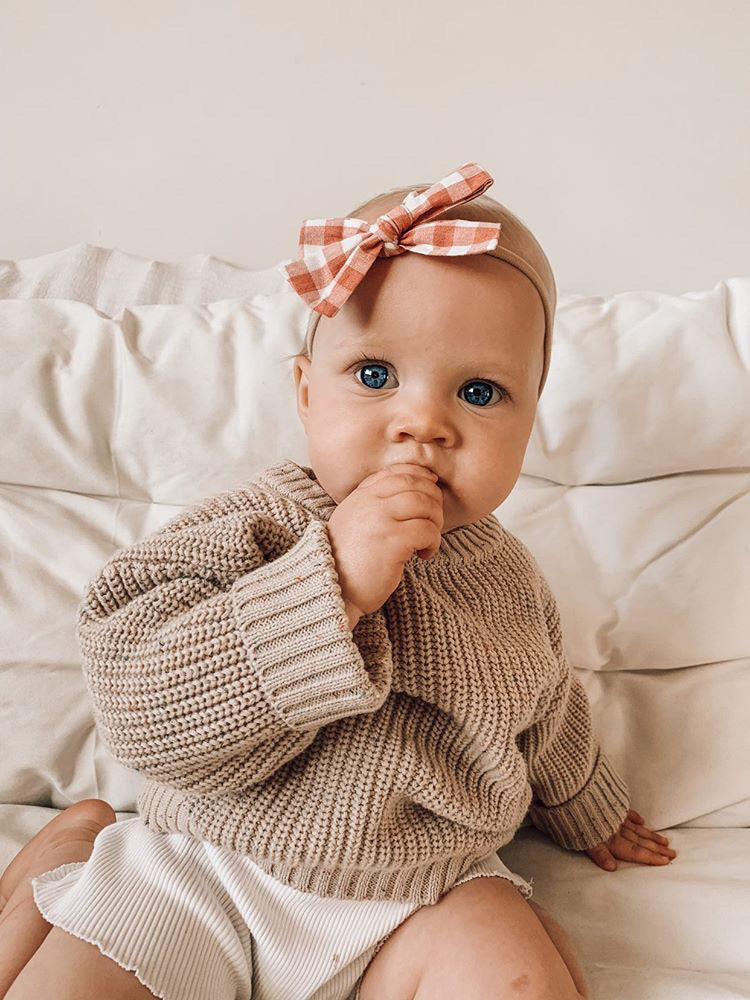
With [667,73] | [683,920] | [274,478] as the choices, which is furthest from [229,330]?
[683,920]

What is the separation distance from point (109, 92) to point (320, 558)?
0.96m

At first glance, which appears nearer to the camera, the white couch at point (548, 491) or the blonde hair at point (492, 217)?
the blonde hair at point (492, 217)

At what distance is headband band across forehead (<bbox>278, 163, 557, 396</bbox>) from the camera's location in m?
0.83

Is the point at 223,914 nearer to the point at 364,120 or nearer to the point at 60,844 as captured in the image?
the point at 60,844

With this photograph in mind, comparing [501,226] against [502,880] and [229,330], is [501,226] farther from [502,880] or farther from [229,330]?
[502,880]

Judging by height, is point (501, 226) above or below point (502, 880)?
above

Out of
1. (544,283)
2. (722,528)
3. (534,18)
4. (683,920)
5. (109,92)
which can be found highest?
(534,18)

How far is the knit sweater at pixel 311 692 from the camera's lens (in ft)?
2.54

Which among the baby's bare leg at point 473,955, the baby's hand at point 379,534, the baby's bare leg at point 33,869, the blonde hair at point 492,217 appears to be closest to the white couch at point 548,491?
the baby's bare leg at point 33,869

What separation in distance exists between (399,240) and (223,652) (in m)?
0.38

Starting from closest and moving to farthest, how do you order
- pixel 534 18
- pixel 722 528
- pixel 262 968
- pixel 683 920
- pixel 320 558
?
pixel 320 558 → pixel 262 968 → pixel 683 920 → pixel 722 528 → pixel 534 18

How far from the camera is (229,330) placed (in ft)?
4.23

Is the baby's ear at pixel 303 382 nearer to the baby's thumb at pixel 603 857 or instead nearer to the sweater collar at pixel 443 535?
the sweater collar at pixel 443 535

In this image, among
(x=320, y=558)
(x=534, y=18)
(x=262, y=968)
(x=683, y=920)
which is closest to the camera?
(x=320, y=558)
